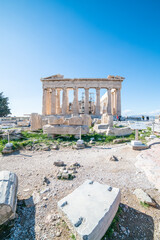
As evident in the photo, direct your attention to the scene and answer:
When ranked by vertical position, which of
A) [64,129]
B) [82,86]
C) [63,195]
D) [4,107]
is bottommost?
[63,195]

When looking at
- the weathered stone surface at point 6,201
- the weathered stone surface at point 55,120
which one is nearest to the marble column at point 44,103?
the weathered stone surface at point 55,120

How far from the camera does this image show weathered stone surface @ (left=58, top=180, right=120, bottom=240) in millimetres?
1498

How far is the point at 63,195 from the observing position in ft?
8.61

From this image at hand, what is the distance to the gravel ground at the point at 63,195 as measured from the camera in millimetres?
1782

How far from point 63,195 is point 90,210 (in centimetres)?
107

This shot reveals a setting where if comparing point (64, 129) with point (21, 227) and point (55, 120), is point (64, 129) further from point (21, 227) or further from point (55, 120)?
point (21, 227)

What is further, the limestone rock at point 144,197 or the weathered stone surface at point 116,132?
the weathered stone surface at point 116,132

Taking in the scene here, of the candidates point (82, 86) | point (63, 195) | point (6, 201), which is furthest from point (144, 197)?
point (82, 86)

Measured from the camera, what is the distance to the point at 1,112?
30.9 metres

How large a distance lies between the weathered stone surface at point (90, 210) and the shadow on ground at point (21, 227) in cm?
57

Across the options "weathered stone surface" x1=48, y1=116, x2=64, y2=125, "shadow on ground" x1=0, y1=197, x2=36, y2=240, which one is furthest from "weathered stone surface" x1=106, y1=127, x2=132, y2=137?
"shadow on ground" x1=0, y1=197, x2=36, y2=240

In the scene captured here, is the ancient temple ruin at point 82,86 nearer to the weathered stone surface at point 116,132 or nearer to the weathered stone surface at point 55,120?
the weathered stone surface at point 116,132

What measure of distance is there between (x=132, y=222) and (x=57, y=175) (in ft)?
6.89

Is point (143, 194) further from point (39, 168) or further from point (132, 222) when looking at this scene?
point (39, 168)
